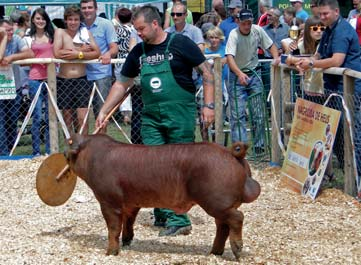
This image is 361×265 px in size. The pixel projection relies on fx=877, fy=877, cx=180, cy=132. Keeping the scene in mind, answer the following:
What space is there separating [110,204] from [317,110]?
132 inches

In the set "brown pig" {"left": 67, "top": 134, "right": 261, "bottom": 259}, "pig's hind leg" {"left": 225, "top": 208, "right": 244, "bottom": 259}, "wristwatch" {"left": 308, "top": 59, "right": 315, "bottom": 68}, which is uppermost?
"wristwatch" {"left": 308, "top": 59, "right": 315, "bottom": 68}

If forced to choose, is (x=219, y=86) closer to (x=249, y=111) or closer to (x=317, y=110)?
(x=249, y=111)

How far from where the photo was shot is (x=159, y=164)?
6824mm

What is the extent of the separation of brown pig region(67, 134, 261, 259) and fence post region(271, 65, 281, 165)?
4.43m

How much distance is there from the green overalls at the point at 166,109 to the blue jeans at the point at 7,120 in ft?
15.2

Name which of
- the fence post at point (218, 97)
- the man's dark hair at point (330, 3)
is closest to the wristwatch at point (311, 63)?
the man's dark hair at point (330, 3)

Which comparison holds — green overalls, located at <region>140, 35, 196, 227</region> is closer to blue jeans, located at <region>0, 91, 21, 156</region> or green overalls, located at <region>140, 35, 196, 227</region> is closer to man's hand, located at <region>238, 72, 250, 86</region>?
man's hand, located at <region>238, 72, 250, 86</region>

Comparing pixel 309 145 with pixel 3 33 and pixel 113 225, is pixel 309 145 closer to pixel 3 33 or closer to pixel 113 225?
pixel 113 225

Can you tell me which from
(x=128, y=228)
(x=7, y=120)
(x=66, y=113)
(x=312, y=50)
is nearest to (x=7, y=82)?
(x=7, y=120)

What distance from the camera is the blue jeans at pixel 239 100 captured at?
39.6 feet

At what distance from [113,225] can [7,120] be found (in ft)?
17.9

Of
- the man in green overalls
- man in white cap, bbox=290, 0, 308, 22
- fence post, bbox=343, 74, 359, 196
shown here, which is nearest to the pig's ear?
the man in green overalls

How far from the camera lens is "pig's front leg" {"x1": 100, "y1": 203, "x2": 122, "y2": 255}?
6.99 m

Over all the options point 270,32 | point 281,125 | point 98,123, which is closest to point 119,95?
point 98,123
